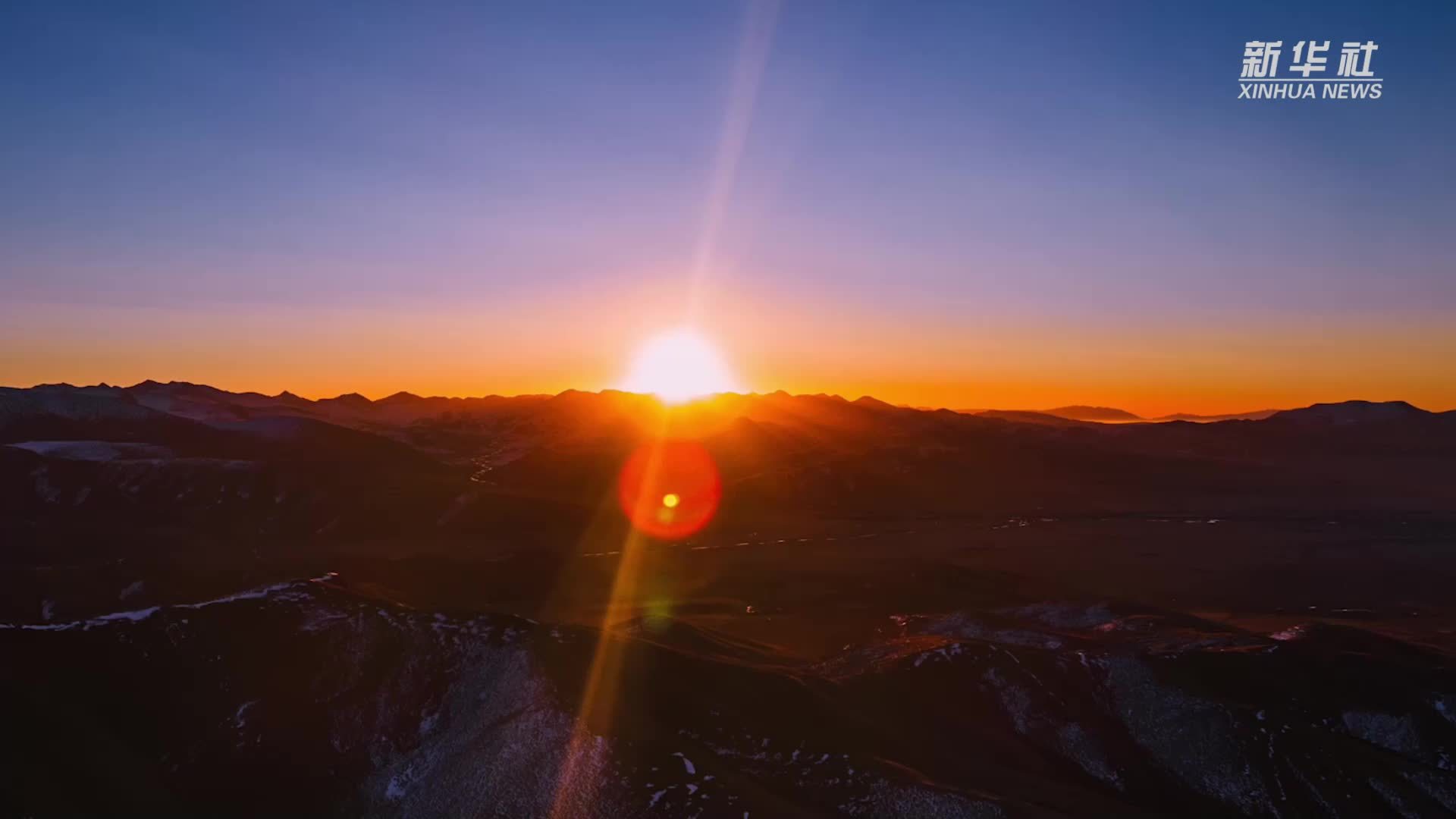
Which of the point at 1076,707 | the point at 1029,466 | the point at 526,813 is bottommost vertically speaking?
the point at 526,813

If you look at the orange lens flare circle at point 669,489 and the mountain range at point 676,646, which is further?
the orange lens flare circle at point 669,489

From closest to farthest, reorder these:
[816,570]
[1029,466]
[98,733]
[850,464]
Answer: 1. [98,733]
2. [816,570]
3. [850,464]
4. [1029,466]

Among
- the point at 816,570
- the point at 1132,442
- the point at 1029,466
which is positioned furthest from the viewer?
the point at 1132,442

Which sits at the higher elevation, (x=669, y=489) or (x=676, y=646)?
(x=669, y=489)

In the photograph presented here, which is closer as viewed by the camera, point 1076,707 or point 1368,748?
point 1368,748

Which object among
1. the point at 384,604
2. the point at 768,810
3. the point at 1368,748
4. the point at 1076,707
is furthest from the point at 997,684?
the point at 384,604

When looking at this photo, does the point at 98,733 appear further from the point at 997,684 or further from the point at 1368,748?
the point at 1368,748

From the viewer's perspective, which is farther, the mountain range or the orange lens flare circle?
the orange lens flare circle

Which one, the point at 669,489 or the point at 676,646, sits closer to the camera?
the point at 676,646
